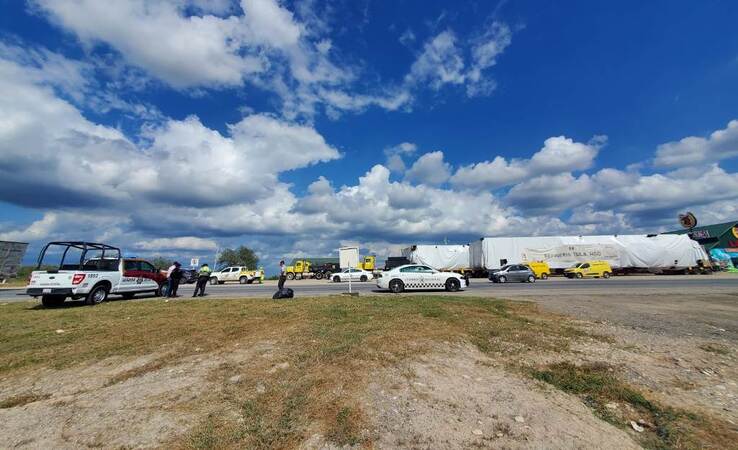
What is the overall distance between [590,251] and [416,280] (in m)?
28.5

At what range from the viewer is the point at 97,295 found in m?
14.2

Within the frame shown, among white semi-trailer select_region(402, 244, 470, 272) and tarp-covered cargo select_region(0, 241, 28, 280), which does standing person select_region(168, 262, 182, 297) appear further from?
tarp-covered cargo select_region(0, 241, 28, 280)

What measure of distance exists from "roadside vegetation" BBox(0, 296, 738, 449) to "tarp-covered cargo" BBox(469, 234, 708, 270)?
2612 cm

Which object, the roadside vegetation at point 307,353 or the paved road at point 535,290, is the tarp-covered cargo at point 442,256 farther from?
the roadside vegetation at point 307,353

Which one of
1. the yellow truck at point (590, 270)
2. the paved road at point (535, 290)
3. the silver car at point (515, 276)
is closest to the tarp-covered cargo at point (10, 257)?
the paved road at point (535, 290)

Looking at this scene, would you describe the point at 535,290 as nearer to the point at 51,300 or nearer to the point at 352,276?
the point at 352,276

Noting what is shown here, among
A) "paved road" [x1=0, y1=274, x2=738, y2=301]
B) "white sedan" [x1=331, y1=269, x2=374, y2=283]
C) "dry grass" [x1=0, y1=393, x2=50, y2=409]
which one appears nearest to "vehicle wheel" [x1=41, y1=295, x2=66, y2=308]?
"paved road" [x1=0, y1=274, x2=738, y2=301]

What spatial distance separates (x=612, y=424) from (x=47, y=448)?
5736 millimetres

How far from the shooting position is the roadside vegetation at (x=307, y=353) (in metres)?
3.47

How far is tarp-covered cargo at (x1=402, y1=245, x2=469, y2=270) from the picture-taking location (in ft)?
130

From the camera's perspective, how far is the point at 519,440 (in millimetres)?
3316

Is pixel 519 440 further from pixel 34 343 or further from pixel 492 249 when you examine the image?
pixel 492 249

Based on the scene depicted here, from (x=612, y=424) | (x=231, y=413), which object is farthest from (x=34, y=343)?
(x=612, y=424)

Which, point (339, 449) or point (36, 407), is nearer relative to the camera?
point (339, 449)
